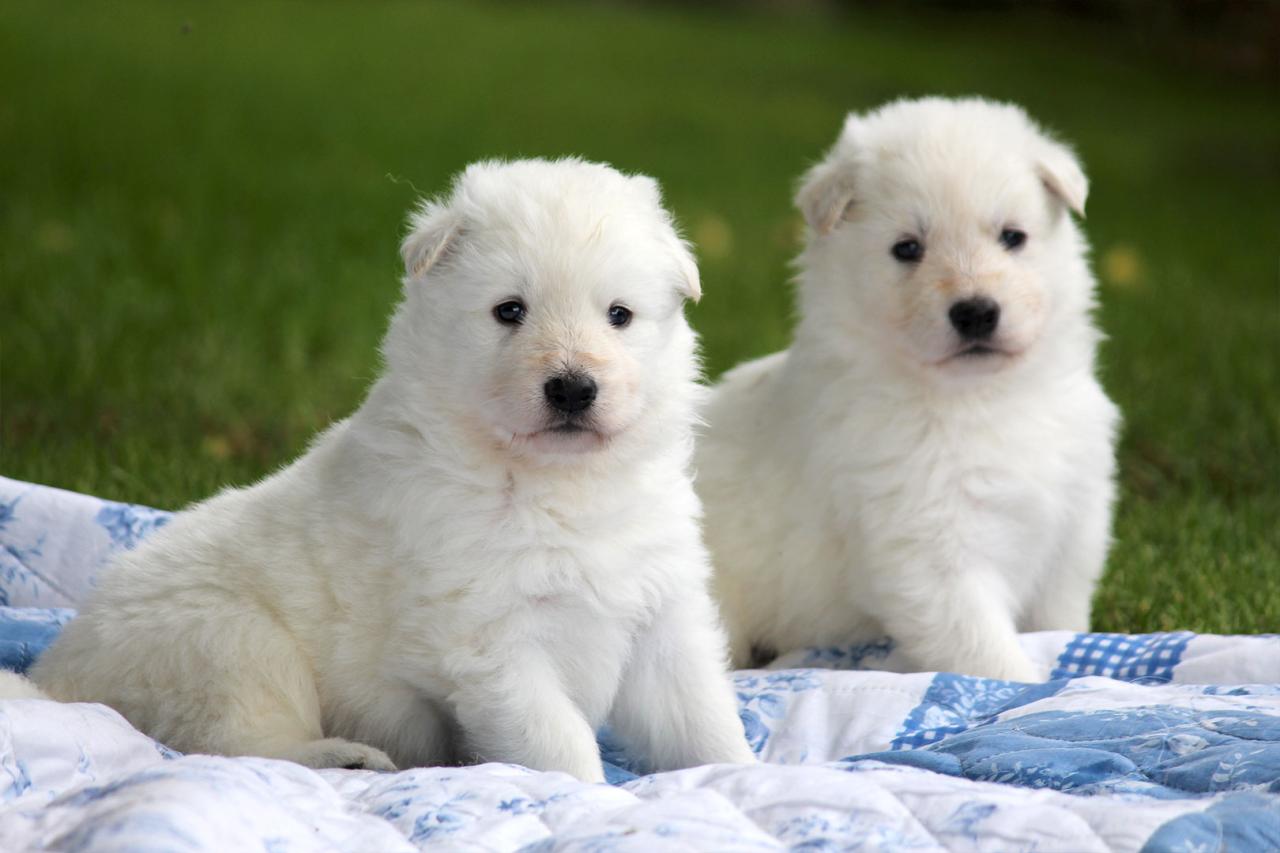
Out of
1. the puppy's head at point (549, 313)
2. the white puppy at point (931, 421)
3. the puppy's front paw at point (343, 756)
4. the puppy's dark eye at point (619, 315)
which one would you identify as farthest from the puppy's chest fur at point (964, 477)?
the puppy's front paw at point (343, 756)

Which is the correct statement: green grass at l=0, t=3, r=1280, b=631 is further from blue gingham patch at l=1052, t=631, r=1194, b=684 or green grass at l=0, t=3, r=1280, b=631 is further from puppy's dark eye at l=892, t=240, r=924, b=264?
puppy's dark eye at l=892, t=240, r=924, b=264

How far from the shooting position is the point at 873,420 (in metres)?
4.21

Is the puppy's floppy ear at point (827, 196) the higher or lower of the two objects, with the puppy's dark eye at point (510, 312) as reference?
higher

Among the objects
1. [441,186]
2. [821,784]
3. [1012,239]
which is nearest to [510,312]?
[441,186]

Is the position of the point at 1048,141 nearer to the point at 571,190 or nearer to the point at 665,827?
the point at 571,190

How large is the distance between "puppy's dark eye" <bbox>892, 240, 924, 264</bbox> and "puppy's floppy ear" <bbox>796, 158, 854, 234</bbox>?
7.3 inches

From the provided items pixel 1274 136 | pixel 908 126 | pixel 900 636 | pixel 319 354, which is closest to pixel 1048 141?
pixel 908 126

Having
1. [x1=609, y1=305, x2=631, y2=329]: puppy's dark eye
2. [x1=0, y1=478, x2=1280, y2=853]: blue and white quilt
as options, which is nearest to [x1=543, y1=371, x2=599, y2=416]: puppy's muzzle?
[x1=609, y1=305, x2=631, y2=329]: puppy's dark eye

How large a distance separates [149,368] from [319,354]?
0.77 metres

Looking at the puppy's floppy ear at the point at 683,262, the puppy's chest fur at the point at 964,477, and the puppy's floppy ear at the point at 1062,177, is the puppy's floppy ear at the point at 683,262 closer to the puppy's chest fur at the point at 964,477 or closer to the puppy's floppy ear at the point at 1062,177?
the puppy's chest fur at the point at 964,477

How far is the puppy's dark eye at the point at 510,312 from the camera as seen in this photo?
320cm

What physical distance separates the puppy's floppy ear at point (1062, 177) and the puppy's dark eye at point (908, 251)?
0.39m

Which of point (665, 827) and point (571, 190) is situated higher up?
point (571, 190)

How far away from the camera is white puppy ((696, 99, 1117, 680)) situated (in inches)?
160
